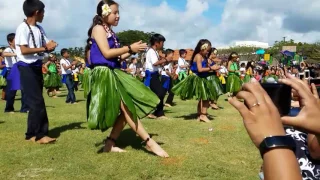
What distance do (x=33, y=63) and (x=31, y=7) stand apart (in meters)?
0.75

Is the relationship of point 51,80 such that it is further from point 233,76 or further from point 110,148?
point 110,148

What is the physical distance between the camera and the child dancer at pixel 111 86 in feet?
14.2

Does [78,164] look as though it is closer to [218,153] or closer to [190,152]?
[190,152]

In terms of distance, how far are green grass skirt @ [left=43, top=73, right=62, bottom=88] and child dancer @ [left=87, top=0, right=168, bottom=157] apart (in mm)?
10155

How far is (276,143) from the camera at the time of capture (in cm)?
112

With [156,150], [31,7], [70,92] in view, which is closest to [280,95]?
[156,150]

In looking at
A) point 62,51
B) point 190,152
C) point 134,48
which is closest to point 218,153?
point 190,152

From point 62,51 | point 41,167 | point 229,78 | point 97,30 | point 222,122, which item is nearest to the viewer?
point 41,167

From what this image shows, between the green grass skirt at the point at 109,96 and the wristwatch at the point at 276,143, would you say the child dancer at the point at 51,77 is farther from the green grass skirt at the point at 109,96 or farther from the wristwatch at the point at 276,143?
the wristwatch at the point at 276,143

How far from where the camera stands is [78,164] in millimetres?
4188

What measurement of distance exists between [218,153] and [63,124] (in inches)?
130

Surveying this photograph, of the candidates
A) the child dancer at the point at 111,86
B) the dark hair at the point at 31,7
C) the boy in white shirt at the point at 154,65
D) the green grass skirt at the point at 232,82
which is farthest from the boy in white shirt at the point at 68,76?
the child dancer at the point at 111,86

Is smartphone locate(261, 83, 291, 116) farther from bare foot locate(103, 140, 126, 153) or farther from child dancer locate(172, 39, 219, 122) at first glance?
child dancer locate(172, 39, 219, 122)

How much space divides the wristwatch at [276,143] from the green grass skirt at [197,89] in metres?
6.42
